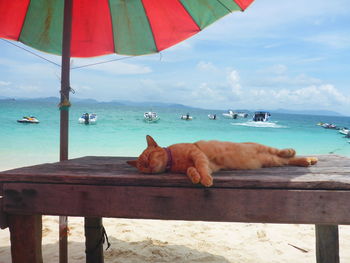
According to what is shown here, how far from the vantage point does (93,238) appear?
255cm

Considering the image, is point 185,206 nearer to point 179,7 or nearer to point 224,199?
point 224,199

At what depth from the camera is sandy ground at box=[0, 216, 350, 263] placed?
2.93 metres

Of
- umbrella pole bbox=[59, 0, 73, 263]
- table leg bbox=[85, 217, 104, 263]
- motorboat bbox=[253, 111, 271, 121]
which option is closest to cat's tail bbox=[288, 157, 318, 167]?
table leg bbox=[85, 217, 104, 263]

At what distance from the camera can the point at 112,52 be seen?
135 inches

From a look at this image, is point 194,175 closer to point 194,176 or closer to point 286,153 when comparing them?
point 194,176

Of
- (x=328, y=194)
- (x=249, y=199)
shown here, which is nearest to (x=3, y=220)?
(x=249, y=199)

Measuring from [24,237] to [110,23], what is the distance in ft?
7.26

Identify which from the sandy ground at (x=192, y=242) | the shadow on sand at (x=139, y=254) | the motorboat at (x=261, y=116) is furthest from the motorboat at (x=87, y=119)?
the shadow on sand at (x=139, y=254)

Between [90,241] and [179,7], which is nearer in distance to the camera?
[90,241]

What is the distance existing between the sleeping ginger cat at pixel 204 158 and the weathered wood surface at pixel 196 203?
14cm

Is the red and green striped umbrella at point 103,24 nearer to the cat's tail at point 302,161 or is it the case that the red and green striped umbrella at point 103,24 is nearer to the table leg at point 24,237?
the table leg at point 24,237

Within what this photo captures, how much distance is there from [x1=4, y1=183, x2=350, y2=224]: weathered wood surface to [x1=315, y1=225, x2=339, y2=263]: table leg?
858 millimetres

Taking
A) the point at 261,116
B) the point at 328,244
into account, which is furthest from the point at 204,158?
the point at 261,116

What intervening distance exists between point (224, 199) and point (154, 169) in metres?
0.42
